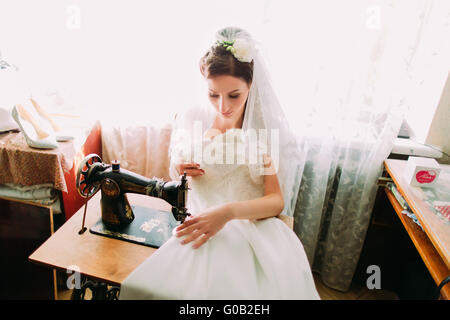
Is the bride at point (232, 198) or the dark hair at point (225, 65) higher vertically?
the dark hair at point (225, 65)

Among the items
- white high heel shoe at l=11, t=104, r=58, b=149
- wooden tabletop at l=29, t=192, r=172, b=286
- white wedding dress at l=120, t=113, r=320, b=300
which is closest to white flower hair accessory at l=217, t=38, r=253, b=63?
white wedding dress at l=120, t=113, r=320, b=300

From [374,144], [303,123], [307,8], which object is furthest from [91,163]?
[374,144]

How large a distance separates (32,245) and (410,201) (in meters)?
1.85

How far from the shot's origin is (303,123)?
1581mm

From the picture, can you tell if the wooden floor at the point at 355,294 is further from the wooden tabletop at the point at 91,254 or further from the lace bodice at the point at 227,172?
the wooden tabletop at the point at 91,254

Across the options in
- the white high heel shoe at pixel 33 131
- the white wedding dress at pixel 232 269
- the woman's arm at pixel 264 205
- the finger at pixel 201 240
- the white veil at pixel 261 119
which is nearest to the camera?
the white wedding dress at pixel 232 269

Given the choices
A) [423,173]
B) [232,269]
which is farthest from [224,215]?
[423,173]

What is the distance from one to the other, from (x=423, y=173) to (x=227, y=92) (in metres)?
0.89

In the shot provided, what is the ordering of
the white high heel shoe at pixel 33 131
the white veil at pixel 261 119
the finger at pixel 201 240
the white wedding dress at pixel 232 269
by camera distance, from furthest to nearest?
the white high heel shoe at pixel 33 131
the white veil at pixel 261 119
the finger at pixel 201 240
the white wedding dress at pixel 232 269

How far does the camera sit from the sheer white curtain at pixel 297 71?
1.39 meters

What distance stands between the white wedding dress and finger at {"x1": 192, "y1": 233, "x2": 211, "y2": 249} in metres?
0.01

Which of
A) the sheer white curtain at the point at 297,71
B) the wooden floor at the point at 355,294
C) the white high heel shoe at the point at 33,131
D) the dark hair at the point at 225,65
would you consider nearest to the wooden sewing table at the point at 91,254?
the white high heel shoe at the point at 33,131

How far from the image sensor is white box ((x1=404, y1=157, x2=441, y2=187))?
3.87 ft
